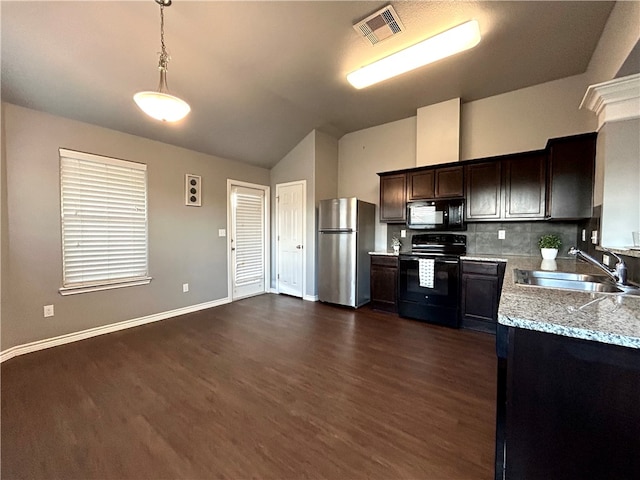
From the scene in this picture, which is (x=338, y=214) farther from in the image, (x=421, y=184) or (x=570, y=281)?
(x=570, y=281)

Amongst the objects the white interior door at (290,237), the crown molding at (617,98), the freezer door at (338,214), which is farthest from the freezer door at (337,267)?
the crown molding at (617,98)

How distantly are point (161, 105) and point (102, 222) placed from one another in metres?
2.14

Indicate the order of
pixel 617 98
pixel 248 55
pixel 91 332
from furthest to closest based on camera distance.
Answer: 1. pixel 91 332
2. pixel 248 55
3. pixel 617 98

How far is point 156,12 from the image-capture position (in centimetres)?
230

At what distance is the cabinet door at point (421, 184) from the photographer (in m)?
3.86

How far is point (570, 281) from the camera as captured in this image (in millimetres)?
1887

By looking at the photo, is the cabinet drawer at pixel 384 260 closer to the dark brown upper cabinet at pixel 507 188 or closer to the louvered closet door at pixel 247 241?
the dark brown upper cabinet at pixel 507 188

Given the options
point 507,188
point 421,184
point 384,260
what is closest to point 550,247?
point 507,188

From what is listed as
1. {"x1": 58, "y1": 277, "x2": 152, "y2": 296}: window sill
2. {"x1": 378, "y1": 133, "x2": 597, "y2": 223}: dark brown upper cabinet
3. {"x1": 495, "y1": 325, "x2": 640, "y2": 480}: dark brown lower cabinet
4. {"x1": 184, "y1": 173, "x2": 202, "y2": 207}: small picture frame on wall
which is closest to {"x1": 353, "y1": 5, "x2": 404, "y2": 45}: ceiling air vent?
{"x1": 378, "y1": 133, "x2": 597, "y2": 223}: dark brown upper cabinet

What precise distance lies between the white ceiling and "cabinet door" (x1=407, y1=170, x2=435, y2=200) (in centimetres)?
106

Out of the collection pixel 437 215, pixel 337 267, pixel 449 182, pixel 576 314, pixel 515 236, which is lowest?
pixel 337 267

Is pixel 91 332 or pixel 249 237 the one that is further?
pixel 249 237

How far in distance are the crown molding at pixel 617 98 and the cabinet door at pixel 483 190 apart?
1.20 m

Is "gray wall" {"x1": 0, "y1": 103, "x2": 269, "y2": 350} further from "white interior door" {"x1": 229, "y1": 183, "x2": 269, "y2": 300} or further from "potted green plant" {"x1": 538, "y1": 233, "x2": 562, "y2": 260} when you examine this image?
"potted green plant" {"x1": 538, "y1": 233, "x2": 562, "y2": 260}
